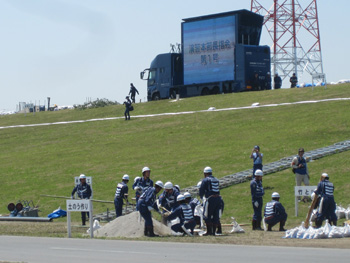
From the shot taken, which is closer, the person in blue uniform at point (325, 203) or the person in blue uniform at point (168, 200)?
the person in blue uniform at point (325, 203)

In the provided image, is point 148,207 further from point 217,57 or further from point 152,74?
point 152,74

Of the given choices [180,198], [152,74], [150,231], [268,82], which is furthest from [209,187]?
[152,74]

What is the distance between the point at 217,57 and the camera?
5375 cm

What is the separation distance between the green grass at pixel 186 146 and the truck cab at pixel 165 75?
5.38 meters

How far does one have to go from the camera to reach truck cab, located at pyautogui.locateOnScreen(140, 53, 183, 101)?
188 ft

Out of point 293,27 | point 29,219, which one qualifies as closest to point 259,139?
point 29,219

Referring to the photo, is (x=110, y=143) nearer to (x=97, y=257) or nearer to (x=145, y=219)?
(x=145, y=219)

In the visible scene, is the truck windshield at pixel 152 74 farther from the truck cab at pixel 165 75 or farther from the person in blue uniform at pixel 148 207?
the person in blue uniform at pixel 148 207

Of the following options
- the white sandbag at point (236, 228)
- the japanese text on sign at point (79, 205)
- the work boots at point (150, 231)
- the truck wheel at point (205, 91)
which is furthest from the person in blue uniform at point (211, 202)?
the truck wheel at point (205, 91)

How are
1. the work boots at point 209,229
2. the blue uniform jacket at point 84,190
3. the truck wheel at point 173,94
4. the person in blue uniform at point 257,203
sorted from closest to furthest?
the work boots at point 209,229 → the person in blue uniform at point 257,203 → the blue uniform jacket at point 84,190 → the truck wheel at point 173,94

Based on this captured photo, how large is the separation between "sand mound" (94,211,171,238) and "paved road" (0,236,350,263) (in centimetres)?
153

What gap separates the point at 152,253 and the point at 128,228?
4.57 m

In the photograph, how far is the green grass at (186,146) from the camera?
27922 millimetres

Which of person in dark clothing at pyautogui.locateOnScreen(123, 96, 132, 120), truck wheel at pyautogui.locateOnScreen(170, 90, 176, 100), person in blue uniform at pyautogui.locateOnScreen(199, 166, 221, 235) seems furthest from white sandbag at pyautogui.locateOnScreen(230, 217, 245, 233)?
truck wheel at pyautogui.locateOnScreen(170, 90, 176, 100)
